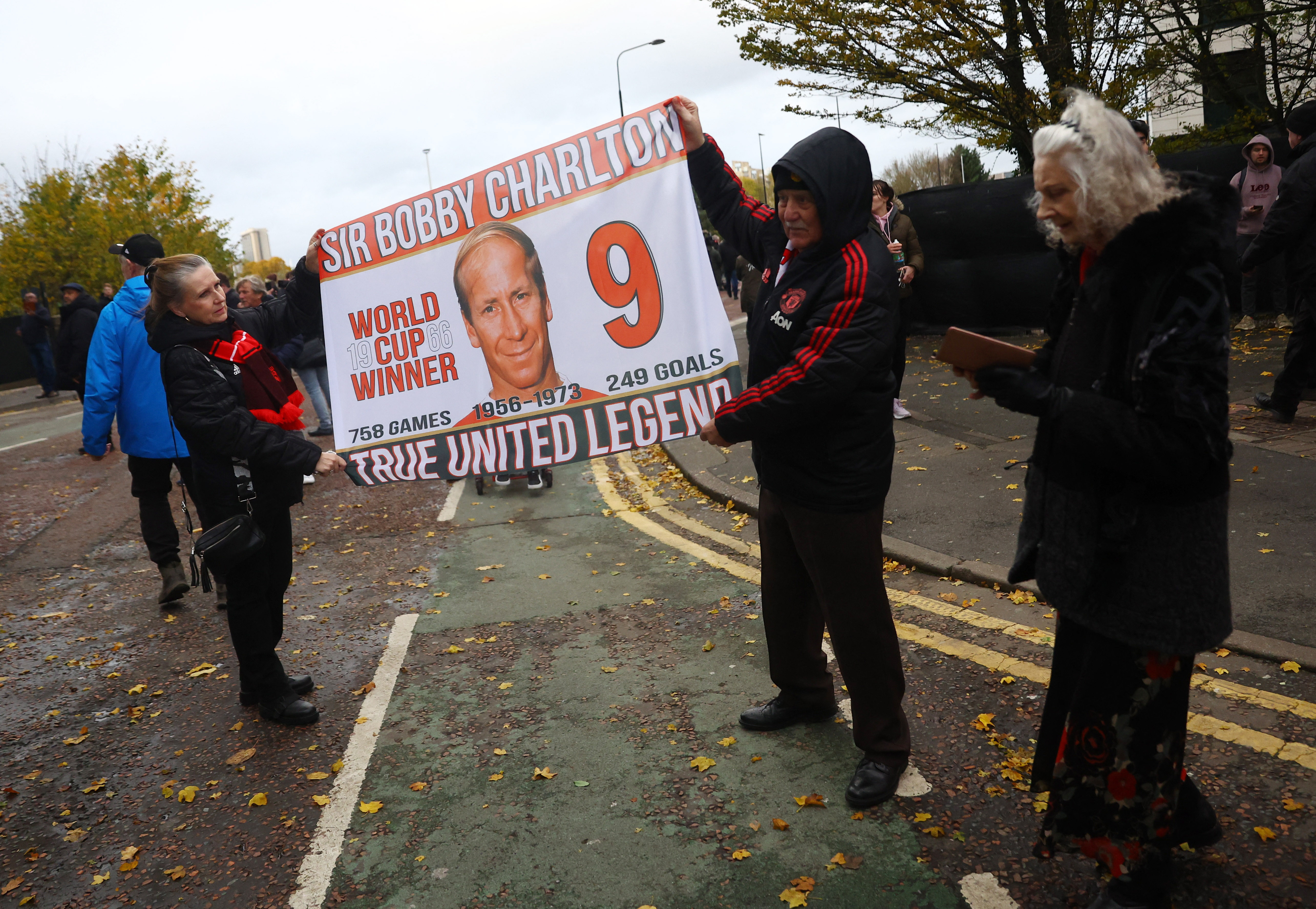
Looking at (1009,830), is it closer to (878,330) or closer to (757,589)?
(878,330)

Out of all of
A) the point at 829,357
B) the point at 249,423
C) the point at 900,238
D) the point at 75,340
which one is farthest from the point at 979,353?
the point at 75,340

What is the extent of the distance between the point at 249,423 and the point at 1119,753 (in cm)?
343

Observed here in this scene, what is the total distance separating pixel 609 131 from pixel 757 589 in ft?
8.64

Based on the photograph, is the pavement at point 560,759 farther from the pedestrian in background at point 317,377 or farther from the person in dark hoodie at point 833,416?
the pedestrian in background at point 317,377

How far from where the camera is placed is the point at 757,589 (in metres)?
5.43

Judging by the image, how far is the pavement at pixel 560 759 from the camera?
298 centimetres

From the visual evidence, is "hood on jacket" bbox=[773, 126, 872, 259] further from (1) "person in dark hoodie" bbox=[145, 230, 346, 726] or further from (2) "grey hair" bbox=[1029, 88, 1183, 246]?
(1) "person in dark hoodie" bbox=[145, 230, 346, 726]

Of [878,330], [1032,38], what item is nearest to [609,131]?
[878,330]

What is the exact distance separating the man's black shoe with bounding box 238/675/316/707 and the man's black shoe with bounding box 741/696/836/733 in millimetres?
2073

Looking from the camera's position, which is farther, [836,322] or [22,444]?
[22,444]

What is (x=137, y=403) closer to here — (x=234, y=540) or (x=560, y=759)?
(x=234, y=540)

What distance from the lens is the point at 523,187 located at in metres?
4.04

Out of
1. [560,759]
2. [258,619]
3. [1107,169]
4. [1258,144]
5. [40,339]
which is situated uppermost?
[40,339]

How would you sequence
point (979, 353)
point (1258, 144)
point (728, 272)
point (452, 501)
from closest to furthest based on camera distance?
point (979, 353)
point (452, 501)
point (1258, 144)
point (728, 272)
